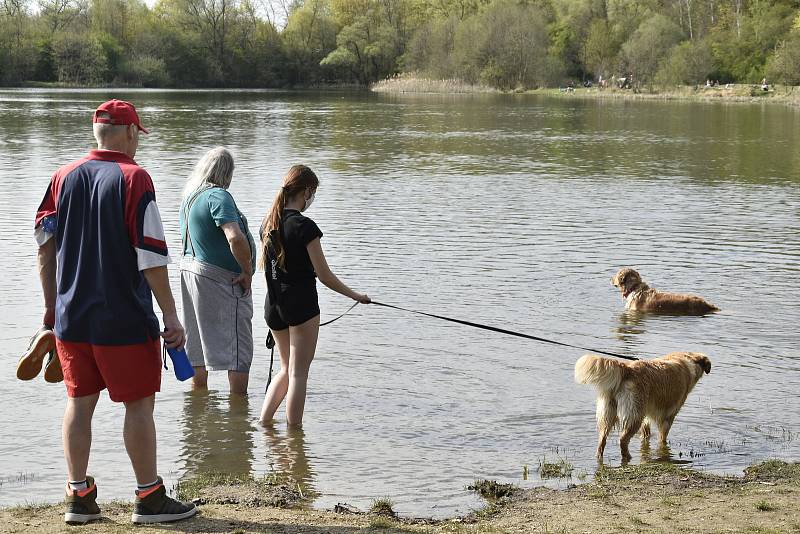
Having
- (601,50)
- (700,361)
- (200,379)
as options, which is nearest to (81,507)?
(200,379)

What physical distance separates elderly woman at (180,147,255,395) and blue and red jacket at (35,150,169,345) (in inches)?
90.6

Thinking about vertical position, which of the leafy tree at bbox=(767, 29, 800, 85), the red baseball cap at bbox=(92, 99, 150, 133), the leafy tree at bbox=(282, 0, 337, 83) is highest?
the leafy tree at bbox=(282, 0, 337, 83)

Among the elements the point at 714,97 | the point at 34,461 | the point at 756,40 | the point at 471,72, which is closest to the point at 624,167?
the point at 34,461

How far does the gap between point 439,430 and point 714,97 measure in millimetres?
77871

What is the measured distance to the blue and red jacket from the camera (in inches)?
189

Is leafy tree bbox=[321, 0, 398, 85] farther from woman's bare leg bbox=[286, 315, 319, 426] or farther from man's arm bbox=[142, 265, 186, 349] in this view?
man's arm bbox=[142, 265, 186, 349]

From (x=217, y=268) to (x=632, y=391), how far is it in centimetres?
310

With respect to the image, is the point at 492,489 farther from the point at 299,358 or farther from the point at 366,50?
the point at 366,50

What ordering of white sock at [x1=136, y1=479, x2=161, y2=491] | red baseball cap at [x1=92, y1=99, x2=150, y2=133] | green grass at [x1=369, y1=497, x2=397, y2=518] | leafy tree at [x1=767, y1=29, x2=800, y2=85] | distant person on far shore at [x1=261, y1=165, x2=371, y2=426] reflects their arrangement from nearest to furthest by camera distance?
1. red baseball cap at [x1=92, y1=99, x2=150, y2=133]
2. white sock at [x1=136, y1=479, x2=161, y2=491]
3. green grass at [x1=369, y1=497, x2=397, y2=518]
4. distant person on far shore at [x1=261, y1=165, x2=371, y2=426]
5. leafy tree at [x1=767, y1=29, x2=800, y2=85]

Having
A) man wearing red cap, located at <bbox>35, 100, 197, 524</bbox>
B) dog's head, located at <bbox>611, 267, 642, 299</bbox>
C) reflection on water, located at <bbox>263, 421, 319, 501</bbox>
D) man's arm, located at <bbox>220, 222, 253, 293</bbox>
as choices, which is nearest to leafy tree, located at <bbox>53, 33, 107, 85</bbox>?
dog's head, located at <bbox>611, 267, 642, 299</bbox>

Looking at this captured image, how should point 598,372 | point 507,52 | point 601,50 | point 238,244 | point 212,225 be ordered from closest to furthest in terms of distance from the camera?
point 598,372
point 238,244
point 212,225
point 601,50
point 507,52

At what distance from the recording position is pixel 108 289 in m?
4.80

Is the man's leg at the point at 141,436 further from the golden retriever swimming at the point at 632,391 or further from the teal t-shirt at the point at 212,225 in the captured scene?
the golden retriever swimming at the point at 632,391

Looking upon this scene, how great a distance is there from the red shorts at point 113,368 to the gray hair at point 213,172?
8.54 feet
